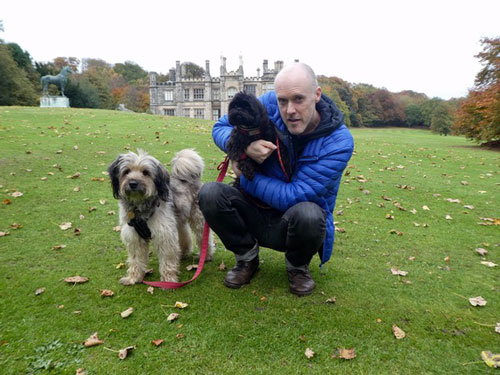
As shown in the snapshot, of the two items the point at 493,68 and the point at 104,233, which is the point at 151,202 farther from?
the point at 493,68

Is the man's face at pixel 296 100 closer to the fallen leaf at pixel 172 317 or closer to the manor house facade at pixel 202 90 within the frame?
the fallen leaf at pixel 172 317

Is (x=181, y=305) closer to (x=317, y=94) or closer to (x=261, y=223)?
(x=261, y=223)

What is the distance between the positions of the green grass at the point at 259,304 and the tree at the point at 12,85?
118 feet

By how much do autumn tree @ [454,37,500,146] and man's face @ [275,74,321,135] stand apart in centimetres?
2216

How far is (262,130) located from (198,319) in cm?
182

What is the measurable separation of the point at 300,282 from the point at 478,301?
1.79 metres

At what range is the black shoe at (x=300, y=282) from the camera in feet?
10.1

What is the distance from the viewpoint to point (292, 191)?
9.50ft

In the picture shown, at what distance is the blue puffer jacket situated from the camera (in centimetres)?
286

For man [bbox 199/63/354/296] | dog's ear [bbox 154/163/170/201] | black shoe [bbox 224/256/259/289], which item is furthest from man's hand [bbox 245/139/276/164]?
black shoe [bbox 224/256/259/289]

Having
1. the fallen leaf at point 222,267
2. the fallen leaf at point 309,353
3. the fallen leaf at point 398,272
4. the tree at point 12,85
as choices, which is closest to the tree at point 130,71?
the tree at point 12,85

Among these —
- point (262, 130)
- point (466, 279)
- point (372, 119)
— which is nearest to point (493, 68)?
point (466, 279)

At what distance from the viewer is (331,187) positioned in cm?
295

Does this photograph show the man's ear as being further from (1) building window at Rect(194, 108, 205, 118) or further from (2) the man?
(1) building window at Rect(194, 108, 205, 118)
